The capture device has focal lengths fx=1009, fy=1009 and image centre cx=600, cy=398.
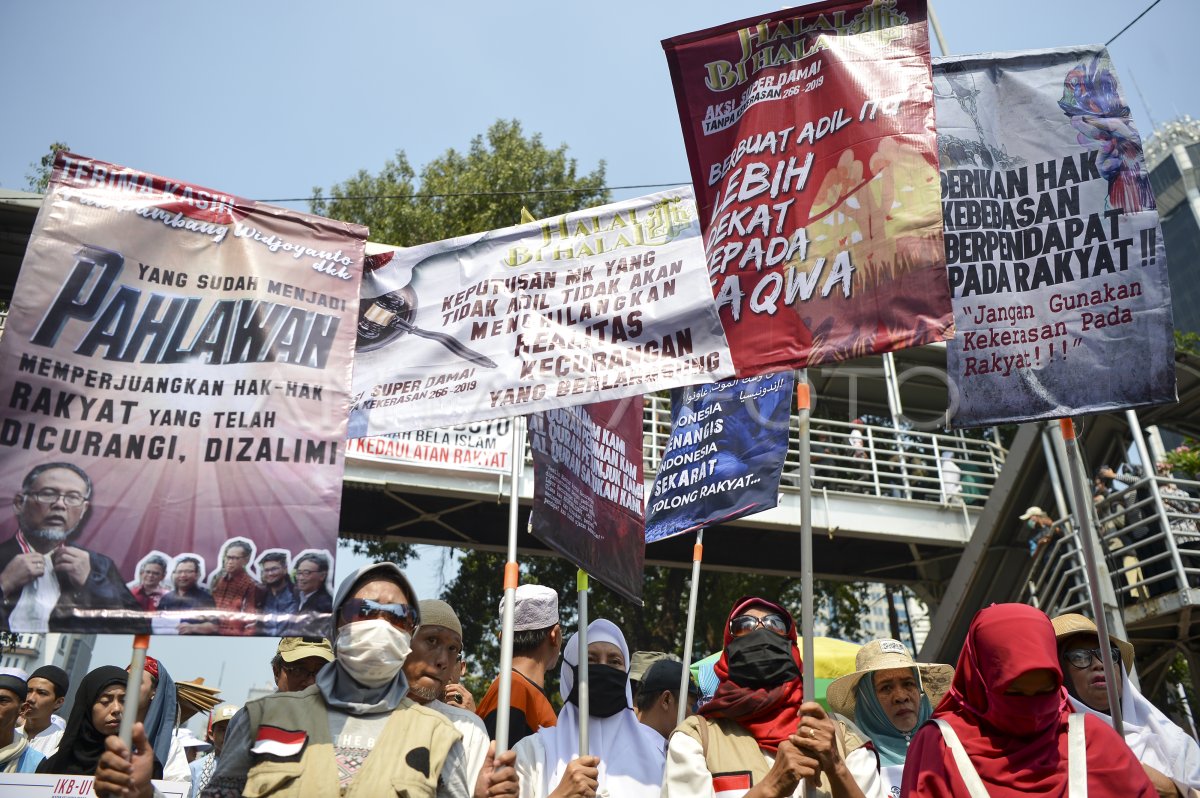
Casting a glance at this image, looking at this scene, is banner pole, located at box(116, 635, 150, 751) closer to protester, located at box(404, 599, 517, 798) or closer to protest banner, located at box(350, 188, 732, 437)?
protester, located at box(404, 599, 517, 798)

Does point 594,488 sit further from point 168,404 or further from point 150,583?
point 150,583

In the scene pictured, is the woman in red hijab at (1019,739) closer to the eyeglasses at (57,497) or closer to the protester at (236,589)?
the protester at (236,589)

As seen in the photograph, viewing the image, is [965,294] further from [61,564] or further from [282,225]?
[61,564]

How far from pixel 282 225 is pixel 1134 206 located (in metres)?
3.47

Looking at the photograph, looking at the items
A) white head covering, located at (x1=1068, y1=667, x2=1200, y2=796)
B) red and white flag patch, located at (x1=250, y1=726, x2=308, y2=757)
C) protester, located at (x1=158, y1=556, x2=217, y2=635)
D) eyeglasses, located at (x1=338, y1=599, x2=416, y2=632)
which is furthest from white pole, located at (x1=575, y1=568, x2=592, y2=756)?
white head covering, located at (x1=1068, y1=667, x2=1200, y2=796)

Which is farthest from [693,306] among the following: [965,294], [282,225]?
[282,225]

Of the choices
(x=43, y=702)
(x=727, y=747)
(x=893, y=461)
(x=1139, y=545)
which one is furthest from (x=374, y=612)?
(x=893, y=461)

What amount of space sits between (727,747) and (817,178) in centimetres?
226

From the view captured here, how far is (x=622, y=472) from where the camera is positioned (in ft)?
16.6

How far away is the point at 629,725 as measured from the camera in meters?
4.28

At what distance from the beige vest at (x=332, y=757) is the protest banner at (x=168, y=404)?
26cm

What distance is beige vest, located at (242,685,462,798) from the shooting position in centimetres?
293

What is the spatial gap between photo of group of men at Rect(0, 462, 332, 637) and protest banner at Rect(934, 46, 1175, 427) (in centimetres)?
269

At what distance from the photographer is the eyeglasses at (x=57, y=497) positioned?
10.2 ft
